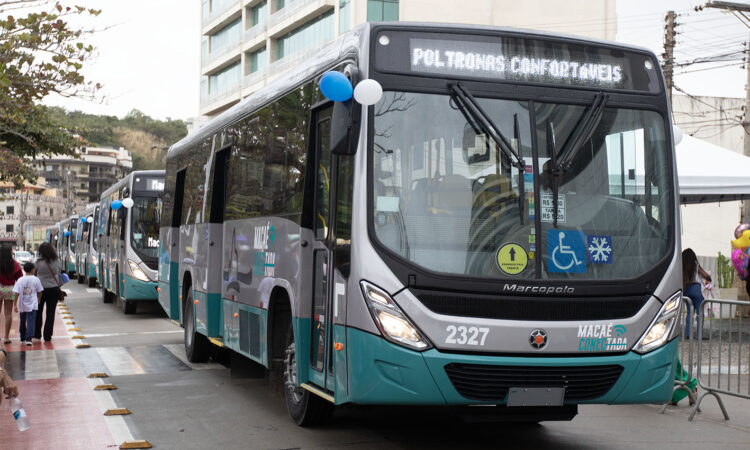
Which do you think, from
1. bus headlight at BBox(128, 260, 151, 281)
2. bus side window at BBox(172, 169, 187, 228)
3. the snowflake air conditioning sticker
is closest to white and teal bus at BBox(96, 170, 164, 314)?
bus headlight at BBox(128, 260, 151, 281)

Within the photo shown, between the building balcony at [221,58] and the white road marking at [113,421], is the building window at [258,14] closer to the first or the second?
the building balcony at [221,58]

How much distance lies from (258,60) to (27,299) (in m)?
44.7

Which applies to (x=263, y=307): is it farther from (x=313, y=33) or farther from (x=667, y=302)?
(x=313, y=33)

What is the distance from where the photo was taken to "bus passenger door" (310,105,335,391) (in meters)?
7.22

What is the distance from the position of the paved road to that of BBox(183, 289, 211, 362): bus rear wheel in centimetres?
94

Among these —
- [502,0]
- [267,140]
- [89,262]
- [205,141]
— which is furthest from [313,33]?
[267,140]

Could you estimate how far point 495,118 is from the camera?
6.79 meters

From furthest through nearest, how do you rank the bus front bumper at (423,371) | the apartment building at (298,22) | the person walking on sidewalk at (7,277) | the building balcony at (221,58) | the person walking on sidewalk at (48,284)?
1. the building balcony at (221,58)
2. the apartment building at (298,22)
3. the person walking on sidewalk at (48,284)
4. the person walking on sidewalk at (7,277)
5. the bus front bumper at (423,371)

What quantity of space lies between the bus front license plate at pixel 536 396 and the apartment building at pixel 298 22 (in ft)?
125

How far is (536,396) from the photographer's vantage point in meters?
6.54

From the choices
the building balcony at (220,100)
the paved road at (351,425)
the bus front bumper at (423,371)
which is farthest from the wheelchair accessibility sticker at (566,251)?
the building balcony at (220,100)

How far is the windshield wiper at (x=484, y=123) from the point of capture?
22.0ft

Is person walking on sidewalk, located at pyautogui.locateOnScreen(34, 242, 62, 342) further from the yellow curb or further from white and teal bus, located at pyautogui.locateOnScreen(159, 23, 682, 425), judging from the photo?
white and teal bus, located at pyautogui.locateOnScreen(159, 23, 682, 425)

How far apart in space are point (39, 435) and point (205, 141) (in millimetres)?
5458
